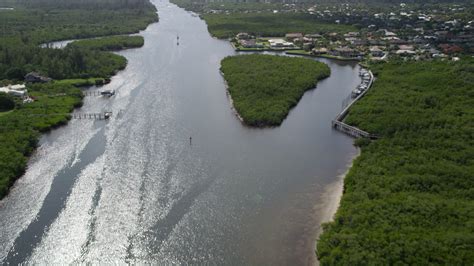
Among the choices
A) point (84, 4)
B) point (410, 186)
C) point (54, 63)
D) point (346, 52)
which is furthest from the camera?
point (84, 4)

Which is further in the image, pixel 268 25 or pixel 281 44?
pixel 268 25

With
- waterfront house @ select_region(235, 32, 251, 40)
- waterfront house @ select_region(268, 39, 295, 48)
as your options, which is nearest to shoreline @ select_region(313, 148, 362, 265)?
waterfront house @ select_region(268, 39, 295, 48)

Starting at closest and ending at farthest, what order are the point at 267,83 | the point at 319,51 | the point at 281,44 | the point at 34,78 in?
1. the point at 267,83
2. the point at 34,78
3. the point at 319,51
4. the point at 281,44

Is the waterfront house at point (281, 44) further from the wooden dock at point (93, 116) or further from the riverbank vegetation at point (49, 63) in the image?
the wooden dock at point (93, 116)

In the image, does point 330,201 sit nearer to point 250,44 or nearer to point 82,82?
point 82,82

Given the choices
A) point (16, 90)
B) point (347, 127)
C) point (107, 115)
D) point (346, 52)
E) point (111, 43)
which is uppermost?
point (16, 90)

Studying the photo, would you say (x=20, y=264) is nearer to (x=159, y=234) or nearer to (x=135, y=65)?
(x=159, y=234)

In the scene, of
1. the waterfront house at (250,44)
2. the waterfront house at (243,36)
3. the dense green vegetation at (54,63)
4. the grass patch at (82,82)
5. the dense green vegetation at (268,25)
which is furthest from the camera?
the dense green vegetation at (268,25)

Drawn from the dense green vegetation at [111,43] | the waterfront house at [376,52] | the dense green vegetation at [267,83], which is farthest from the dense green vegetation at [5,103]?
the waterfront house at [376,52]

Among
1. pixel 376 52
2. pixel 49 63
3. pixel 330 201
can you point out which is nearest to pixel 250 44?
pixel 376 52
